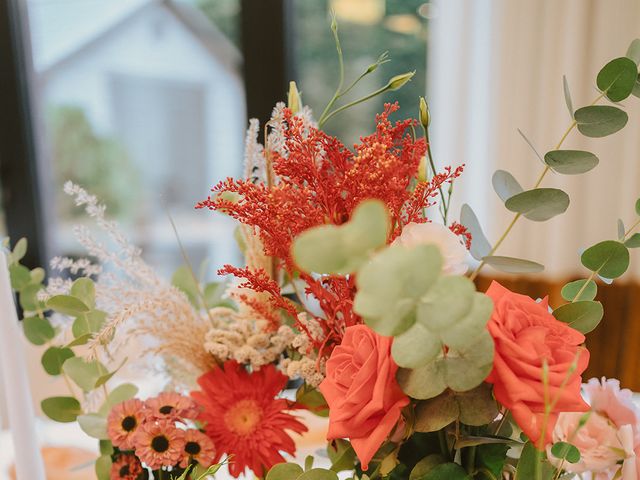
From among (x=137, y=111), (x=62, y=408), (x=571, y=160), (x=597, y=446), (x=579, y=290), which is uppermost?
(x=571, y=160)

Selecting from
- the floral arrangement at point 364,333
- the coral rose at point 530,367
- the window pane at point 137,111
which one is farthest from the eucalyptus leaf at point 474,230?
the window pane at point 137,111

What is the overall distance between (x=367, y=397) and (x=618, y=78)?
0.37m

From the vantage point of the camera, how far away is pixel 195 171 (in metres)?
2.93

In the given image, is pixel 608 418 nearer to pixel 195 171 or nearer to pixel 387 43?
pixel 387 43

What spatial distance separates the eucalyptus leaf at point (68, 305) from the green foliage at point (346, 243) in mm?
426

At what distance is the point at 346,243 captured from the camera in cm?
30

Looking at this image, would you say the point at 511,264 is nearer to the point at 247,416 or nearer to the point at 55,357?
the point at 247,416

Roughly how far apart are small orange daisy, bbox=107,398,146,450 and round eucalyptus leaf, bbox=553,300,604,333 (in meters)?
0.43

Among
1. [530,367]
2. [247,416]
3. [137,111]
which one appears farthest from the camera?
[137,111]

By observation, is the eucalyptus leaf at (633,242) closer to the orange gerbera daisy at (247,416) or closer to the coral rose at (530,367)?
the coral rose at (530,367)

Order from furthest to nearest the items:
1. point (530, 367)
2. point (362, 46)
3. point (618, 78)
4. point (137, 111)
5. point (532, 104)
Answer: point (137, 111)
point (362, 46)
point (532, 104)
point (618, 78)
point (530, 367)

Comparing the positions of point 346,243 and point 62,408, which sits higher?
point 346,243

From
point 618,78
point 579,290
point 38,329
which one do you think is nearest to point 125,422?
point 38,329

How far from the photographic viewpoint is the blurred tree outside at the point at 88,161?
2.90 meters
